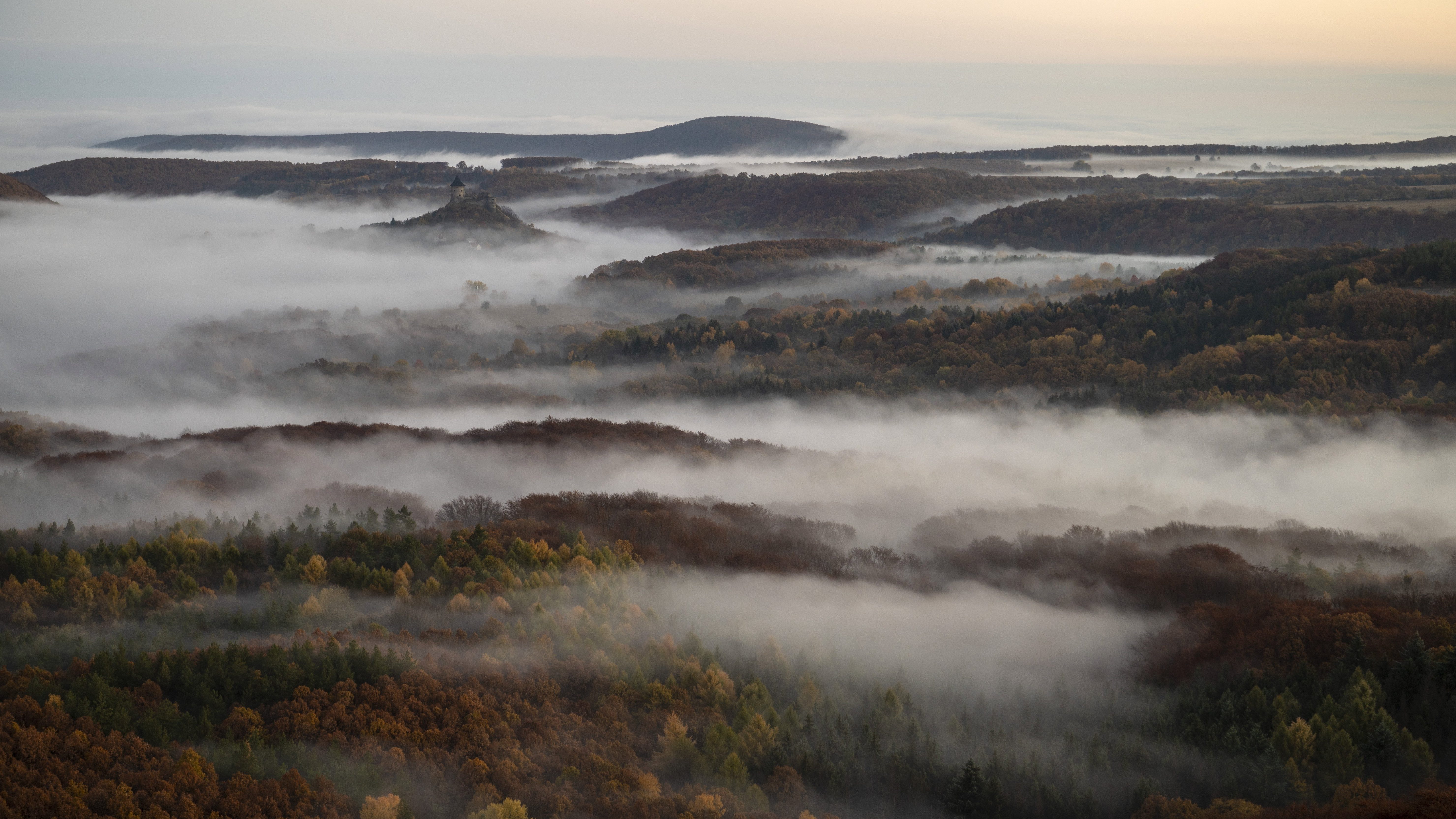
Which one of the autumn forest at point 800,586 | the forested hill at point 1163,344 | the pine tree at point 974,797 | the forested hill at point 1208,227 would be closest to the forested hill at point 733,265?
the forested hill at point 1208,227

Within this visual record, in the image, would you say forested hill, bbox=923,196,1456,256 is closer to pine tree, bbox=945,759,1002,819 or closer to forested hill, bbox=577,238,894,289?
forested hill, bbox=577,238,894,289

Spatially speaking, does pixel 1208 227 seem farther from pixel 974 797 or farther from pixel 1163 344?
pixel 974 797

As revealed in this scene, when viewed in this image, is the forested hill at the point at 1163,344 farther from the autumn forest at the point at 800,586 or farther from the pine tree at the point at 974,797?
the pine tree at the point at 974,797

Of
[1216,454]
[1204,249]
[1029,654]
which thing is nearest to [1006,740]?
[1029,654]

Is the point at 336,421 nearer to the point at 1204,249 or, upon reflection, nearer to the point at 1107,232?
the point at 1204,249

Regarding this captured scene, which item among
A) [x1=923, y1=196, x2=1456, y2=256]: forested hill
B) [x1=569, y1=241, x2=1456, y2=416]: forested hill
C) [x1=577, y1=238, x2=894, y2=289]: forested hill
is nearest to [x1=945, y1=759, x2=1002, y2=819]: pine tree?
[x1=569, y1=241, x2=1456, y2=416]: forested hill
